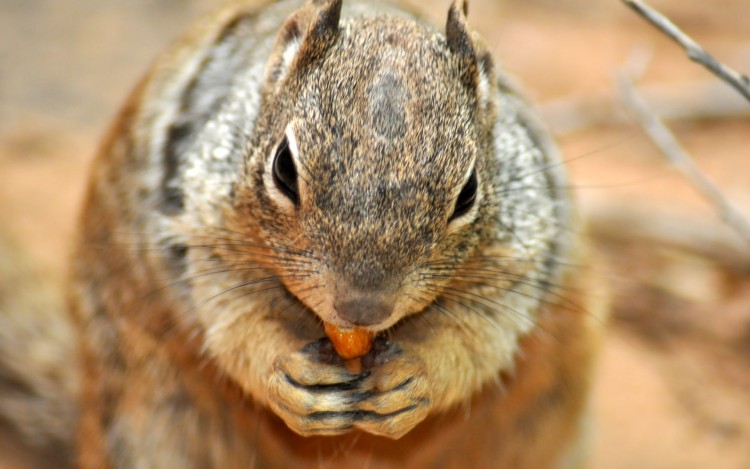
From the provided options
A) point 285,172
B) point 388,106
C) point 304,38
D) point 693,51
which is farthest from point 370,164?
point 693,51

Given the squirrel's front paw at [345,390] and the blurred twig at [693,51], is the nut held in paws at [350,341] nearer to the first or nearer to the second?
the squirrel's front paw at [345,390]

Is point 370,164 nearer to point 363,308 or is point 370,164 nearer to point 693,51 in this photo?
point 363,308

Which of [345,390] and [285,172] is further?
[345,390]

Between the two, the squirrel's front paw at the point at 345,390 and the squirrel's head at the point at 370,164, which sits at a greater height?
the squirrel's head at the point at 370,164

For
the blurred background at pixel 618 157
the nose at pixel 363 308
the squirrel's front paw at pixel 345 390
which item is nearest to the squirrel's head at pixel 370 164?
the nose at pixel 363 308

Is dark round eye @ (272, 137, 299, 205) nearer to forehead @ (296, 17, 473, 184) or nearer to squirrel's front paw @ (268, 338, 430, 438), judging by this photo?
forehead @ (296, 17, 473, 184)

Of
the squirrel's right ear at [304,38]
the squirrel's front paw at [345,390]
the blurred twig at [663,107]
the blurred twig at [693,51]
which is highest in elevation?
the blurred twig at [663,107]
